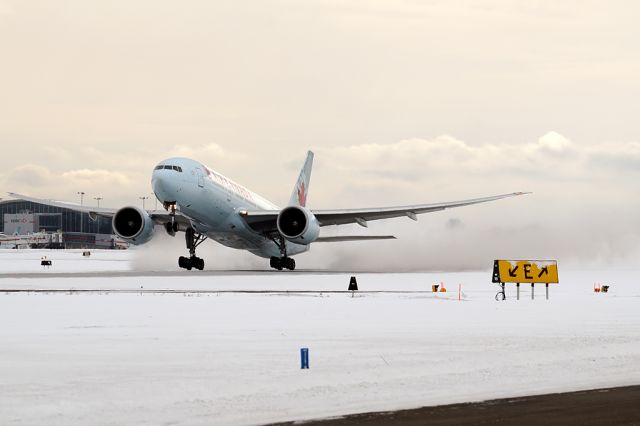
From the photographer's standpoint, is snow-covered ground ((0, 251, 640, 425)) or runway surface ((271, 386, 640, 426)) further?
snow-covered ground ((0, 251, 640, 425))

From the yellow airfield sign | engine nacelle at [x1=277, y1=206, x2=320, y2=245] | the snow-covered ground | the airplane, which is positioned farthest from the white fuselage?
the yellow airfield sign

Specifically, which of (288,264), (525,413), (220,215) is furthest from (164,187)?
(525,413)

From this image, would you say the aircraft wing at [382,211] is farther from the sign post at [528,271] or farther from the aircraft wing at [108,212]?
the sign post at [528,271]

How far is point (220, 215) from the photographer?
5438 cm

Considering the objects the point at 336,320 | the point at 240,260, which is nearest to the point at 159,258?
the point at 240,260

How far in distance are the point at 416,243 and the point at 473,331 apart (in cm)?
5923

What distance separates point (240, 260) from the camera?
78.1 metres

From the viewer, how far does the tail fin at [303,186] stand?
69.6 metres

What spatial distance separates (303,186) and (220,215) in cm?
1787

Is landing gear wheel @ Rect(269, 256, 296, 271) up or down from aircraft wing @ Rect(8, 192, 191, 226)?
down

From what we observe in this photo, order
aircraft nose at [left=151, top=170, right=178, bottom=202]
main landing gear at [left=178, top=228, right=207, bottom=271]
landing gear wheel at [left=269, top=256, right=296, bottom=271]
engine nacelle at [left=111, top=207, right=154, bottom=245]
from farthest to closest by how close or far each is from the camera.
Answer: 1. landing gear wheel at [left=269, top=256, right=296, bottom=271]
2. main landing gear at [left=178, top=228, right=207, bottom=271]
3. engine nacelle at [left=111, top=207, right=154, bottom=245]
4. aircraft nose at [left=151, top=170, right=178, bottom=202]

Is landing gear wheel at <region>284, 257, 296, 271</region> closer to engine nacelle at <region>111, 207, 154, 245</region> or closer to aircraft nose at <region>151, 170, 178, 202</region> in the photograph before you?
engine nacelle at <region>111, 207, 154, 245</region>

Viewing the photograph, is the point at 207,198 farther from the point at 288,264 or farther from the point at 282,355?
the point at 282,355

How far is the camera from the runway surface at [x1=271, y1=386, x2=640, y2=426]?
10.2 m
